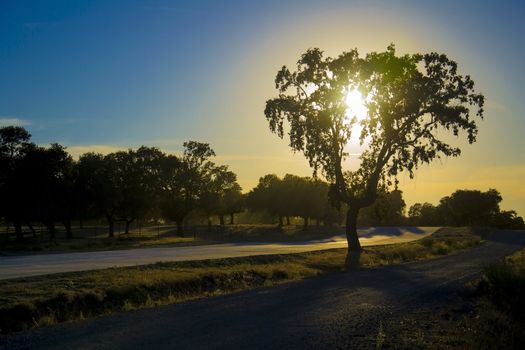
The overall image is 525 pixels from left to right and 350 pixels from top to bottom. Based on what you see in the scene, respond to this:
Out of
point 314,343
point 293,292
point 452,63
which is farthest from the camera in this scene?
point 452,63

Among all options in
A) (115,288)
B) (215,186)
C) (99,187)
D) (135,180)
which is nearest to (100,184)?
(99,187)

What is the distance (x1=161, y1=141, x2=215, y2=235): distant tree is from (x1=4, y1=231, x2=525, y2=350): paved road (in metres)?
65.7

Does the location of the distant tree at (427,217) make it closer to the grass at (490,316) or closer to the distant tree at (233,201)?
the distant tree at (233,201)

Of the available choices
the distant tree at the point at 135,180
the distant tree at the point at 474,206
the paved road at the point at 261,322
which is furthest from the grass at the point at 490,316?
the distant tree at the point at 474,206

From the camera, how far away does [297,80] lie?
36.6 meters

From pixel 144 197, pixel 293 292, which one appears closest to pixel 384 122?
pixel 293 292

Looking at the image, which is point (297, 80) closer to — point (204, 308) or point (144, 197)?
point (204, 308)

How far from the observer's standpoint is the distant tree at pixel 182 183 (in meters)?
82.9

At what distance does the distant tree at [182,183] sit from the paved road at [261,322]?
65.7 meters

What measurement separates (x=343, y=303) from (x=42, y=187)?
54.2 m

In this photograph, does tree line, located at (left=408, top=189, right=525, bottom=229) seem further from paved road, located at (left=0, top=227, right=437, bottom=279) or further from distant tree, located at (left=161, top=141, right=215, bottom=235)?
paved road, located at (left=0, top=227, right=437, bottom=279)

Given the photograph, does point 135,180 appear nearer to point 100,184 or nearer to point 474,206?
point 100,184

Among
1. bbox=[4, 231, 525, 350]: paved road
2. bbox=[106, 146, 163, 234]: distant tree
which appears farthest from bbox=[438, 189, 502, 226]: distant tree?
bbox=[4, 231, 525, 350]: paved road

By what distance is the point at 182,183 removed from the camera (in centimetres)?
8350
